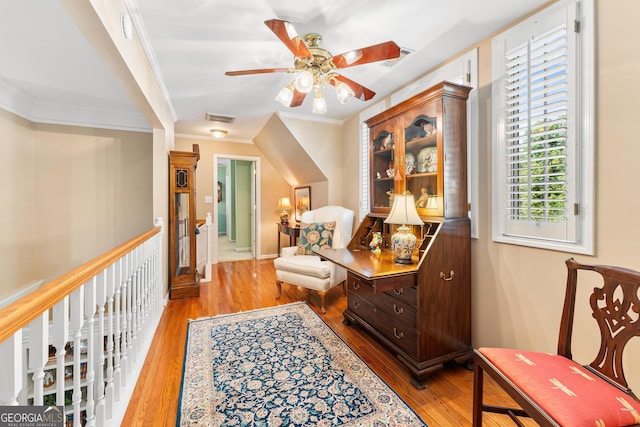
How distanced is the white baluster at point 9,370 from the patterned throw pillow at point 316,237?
284 centimetres

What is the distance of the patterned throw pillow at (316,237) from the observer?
11.5ft

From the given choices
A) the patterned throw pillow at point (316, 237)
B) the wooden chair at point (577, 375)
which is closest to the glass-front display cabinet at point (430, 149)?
the wooden chair at point (577, 375)

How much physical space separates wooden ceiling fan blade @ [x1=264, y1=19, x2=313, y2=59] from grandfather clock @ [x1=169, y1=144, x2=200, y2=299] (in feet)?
7.84

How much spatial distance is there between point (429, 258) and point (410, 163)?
0.83m

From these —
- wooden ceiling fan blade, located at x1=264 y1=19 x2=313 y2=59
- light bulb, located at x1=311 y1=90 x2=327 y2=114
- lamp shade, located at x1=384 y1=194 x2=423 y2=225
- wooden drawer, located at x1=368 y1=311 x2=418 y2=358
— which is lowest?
wooden drawer, located at x1=368 y1=311 x2=418 y2=358

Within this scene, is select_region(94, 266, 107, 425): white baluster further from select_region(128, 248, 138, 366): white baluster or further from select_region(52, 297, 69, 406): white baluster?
select_region(128, 248, 138, 366): white baluster

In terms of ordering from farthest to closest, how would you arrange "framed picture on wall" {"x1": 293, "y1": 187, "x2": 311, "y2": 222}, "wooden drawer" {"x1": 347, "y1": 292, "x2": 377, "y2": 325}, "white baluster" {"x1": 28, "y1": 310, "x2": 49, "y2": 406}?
"framed picture on wall" {"x1": 293, "y1": 187, "x2": 311, "y2": 222} < "wooden drawer" {"x1": 347, "y1": 292, "x2": 377, "y2": 325} < "white baluster" {"x1": 28, "y1": 310, "x2": 49, "y2": 406}

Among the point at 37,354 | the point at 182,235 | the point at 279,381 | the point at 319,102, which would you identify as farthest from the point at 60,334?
the point at 182,235

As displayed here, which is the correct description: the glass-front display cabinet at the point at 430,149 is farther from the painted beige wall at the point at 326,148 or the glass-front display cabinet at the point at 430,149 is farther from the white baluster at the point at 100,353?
the white baluster at the point at 100,353

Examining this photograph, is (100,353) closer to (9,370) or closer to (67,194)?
(9,370)

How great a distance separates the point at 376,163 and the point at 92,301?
7.58ft

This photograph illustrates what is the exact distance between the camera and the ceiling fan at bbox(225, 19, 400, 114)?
1.53 metres

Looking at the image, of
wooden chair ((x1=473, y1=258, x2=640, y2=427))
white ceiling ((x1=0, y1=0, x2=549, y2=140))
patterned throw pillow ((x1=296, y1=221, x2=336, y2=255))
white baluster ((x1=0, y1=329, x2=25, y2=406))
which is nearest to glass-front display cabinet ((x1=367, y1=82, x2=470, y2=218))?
white ceiling ((x1=0, y1=0, x2=549, y2=140))

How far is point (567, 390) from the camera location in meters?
1.05
